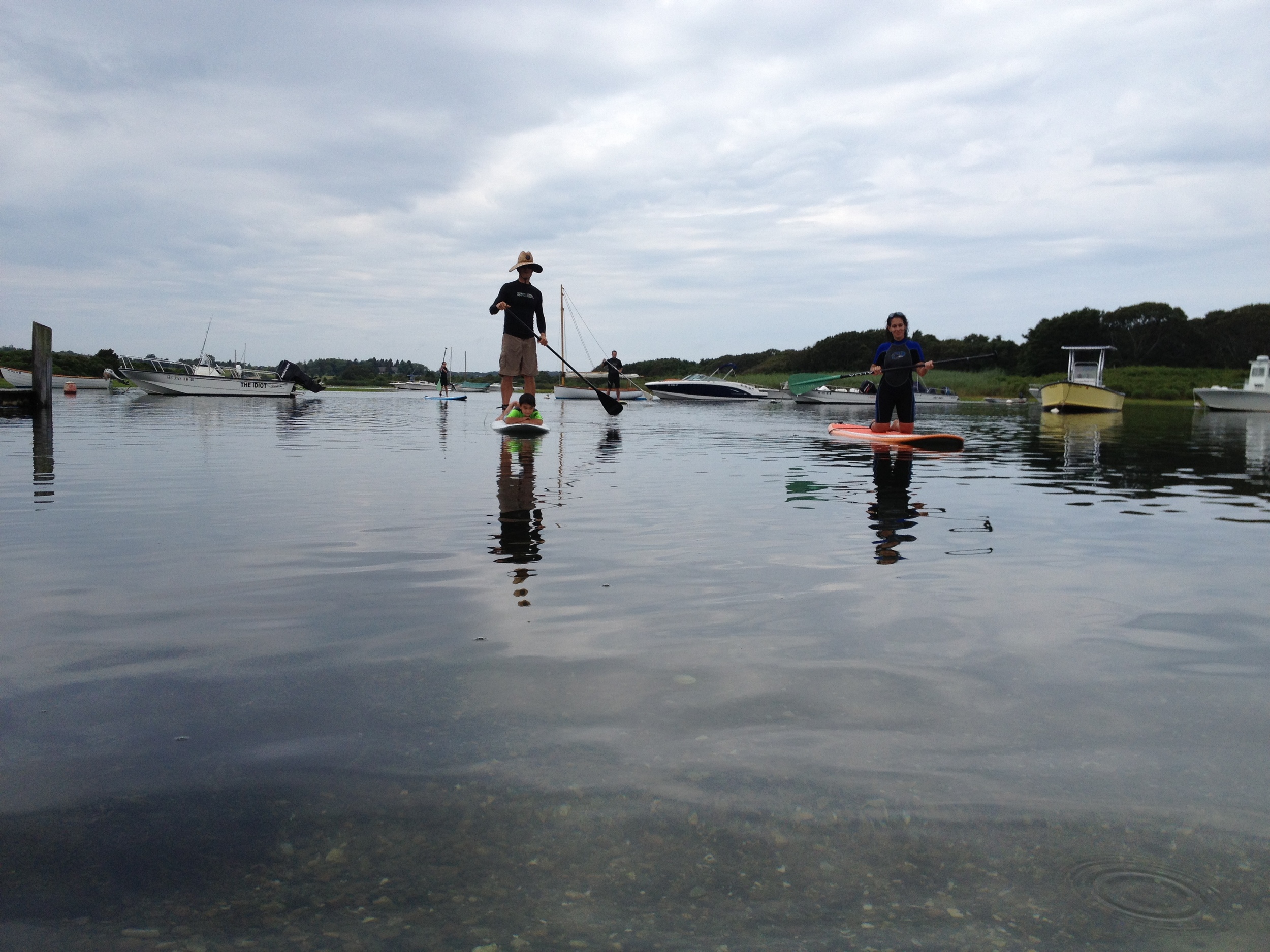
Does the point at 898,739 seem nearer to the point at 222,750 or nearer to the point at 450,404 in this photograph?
the point at 222,750

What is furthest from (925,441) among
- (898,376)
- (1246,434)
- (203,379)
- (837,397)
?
(203,379)

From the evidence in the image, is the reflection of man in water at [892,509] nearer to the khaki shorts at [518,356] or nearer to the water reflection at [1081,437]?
the water reflection at [1081,437]

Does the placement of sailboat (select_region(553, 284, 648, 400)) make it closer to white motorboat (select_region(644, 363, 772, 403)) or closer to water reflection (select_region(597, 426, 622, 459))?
white motorboat (select_region(644, 363, 772, 403))

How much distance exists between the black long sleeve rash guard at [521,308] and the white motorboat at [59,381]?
5722 cm

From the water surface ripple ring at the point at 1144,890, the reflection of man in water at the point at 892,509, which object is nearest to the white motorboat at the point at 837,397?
the reflection of man in water at the point at 892,509

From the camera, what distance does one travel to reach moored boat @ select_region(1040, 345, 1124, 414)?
44062mm

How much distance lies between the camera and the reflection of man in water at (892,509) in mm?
6723

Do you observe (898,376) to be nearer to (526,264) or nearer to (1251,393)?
(526,264)

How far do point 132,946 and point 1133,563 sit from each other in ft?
21.1

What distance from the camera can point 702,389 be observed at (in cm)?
5831

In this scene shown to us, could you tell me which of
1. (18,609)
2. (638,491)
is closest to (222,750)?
(18,609)

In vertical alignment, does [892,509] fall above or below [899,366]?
below

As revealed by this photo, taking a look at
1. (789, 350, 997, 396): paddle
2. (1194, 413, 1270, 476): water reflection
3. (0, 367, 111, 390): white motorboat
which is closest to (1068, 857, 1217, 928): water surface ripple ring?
(1194, 413, 1270, 476): water reflection

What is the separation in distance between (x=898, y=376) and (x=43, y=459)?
44.8 ft
